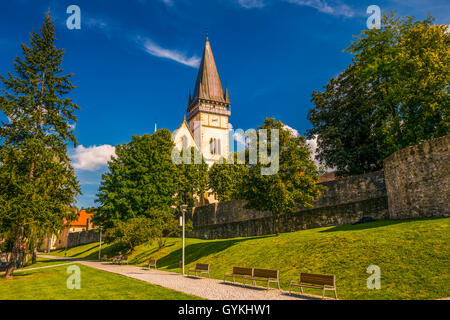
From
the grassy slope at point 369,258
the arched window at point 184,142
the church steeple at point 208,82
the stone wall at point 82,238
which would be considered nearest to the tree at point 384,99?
the grassy slope at point 369,258

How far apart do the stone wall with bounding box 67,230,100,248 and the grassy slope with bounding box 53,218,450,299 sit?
46.2 metres

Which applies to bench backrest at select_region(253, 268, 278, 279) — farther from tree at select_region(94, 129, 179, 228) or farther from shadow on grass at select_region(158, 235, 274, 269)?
tree at select_region(94, 129, 179, 228)

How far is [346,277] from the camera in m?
13.1

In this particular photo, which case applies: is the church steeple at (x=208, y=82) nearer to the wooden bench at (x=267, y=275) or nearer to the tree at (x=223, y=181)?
the tree at (x=223, y=181)

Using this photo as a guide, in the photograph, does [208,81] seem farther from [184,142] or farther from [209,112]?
[184,142]

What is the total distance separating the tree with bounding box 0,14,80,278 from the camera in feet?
65.2

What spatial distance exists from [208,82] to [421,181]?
7233 centimetres

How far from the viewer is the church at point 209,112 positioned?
7972cm

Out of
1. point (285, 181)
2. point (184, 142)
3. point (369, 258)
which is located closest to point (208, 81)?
point (184, 142)

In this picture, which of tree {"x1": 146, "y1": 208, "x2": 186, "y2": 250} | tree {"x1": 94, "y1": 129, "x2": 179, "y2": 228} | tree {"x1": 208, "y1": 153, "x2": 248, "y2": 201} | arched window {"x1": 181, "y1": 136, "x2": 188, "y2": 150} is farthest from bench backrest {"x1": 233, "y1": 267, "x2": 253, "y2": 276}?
arched window {"x1": 181, "y1": 136, "x2": 188, "y2": 150}
